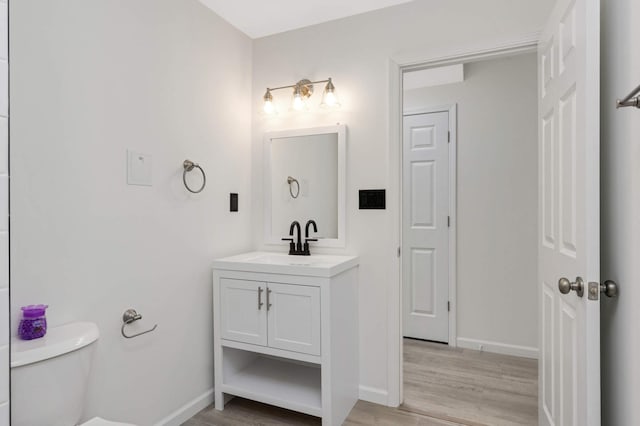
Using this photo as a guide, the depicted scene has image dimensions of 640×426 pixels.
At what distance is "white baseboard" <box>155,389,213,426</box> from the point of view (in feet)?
6.18

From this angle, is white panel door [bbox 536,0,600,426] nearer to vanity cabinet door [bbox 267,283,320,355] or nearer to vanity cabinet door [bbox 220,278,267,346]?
vanity cabinet door [bbox 267,283,320,355]

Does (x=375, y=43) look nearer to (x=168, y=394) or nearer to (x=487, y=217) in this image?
(x=487, y=217)

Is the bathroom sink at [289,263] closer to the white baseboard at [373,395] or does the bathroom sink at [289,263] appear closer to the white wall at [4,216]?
the white baseboard at [373,395]

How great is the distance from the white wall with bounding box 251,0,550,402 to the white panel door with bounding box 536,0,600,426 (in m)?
0.55

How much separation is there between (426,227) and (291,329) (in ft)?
5.58

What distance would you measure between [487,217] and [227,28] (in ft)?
7.69

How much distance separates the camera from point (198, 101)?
6.88ft

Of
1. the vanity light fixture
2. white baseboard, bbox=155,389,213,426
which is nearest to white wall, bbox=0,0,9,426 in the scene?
white baseboard, bbox=155,389,213,426

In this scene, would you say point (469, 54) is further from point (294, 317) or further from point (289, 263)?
point (294, 317)

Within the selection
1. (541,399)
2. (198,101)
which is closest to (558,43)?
(541,399)

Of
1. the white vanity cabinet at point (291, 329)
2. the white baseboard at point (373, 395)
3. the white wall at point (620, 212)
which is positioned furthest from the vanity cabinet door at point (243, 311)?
the white wall at point (620, 212)

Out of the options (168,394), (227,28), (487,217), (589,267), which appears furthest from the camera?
(487,217)

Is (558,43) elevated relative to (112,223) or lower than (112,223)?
elevated

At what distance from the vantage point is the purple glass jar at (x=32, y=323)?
49.0 inches
